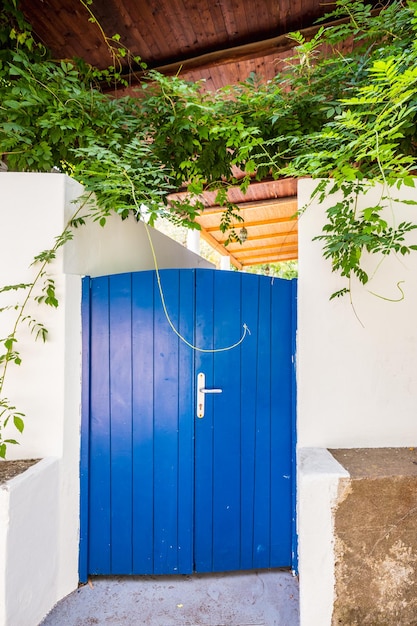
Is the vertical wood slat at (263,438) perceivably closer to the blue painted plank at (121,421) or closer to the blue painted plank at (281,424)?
the blue painted plank at (281,424)

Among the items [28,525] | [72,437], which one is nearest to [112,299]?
[72,437]

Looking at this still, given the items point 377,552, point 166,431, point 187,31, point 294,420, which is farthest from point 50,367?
point 187,31

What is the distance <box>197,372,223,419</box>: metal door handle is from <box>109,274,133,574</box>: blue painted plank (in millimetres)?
437

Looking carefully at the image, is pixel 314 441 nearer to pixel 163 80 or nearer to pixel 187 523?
pixel 187 523

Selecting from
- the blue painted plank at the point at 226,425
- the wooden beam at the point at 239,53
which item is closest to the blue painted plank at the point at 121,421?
the blue painted plank at the point at 226,425

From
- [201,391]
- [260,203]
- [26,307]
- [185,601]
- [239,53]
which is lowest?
[185,601]

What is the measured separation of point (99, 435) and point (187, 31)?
295 centimetres

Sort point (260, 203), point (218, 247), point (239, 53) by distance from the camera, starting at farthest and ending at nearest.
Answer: point (218, 247)
point (260, 203)
point (239, 53)

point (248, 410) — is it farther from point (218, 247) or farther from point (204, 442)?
point (218, 247)

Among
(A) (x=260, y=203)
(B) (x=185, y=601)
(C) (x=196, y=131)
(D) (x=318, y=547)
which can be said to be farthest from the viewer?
(A) (x=260, y=203)

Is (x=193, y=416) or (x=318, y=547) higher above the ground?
(x=193, y=416)

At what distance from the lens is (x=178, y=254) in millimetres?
4461

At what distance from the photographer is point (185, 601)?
6.46 feet

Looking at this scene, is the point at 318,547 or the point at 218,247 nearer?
the point at 318,547
